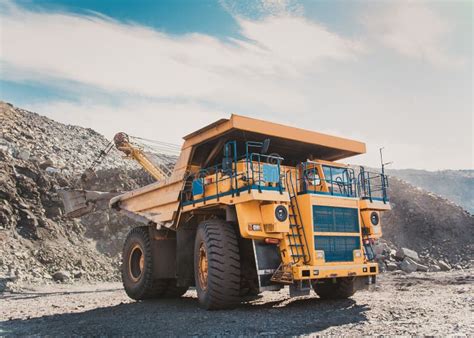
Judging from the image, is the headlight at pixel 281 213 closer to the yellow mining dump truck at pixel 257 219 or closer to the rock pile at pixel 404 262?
the yellow mining dump truck at pixel 257 219

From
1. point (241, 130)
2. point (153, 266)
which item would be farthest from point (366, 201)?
point (153, 266)

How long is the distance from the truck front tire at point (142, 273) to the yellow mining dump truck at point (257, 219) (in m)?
0.03

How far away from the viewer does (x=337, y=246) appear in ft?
27.9

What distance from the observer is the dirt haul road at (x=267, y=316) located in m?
6.29

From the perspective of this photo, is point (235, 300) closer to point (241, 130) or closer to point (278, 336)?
point (278, 336)

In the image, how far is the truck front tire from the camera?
10.8 metres

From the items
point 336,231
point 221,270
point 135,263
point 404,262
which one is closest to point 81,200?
point 135,263

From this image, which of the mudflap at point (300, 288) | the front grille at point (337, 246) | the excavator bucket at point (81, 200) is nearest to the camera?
the mudflap at point (300, 288)

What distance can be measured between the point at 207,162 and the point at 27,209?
40.5ft

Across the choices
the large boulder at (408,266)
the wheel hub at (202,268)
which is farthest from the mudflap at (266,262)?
the large boulder at (408,266)

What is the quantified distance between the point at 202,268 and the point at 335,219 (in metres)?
2.65

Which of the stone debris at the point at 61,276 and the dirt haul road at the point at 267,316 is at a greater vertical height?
the stone debris at the point at 61,276

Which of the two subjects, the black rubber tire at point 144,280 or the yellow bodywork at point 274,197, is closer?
the yellow bodywork at point 274,197

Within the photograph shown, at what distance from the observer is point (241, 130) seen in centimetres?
879
